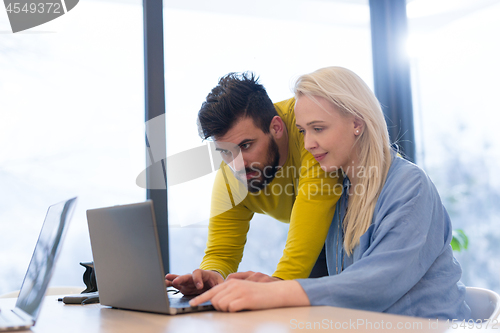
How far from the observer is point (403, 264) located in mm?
959

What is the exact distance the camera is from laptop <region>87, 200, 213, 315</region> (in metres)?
0.75

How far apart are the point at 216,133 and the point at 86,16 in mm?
1198

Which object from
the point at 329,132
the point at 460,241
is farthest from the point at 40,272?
the point at 460,241

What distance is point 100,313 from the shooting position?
2.89ft

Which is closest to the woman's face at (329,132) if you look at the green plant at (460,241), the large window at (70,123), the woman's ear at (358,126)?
the woman's ear at (358,126)

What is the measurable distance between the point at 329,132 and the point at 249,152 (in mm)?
389

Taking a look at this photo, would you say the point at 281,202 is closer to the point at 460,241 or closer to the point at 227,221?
the point at 227,221

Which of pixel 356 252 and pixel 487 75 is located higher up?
pixel 487 75

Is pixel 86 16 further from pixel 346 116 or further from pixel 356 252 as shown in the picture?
pixel 356 252

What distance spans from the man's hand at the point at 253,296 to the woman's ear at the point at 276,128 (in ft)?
2.94

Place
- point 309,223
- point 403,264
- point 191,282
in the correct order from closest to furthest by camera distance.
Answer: point 403,264
point 191,282
point 309,223

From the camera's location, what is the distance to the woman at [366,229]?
2.75 feet

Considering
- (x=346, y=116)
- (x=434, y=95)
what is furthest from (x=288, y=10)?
(x=346, y=116)

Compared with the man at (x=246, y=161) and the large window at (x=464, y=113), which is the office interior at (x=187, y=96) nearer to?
the large window at (x=464, y=113)
